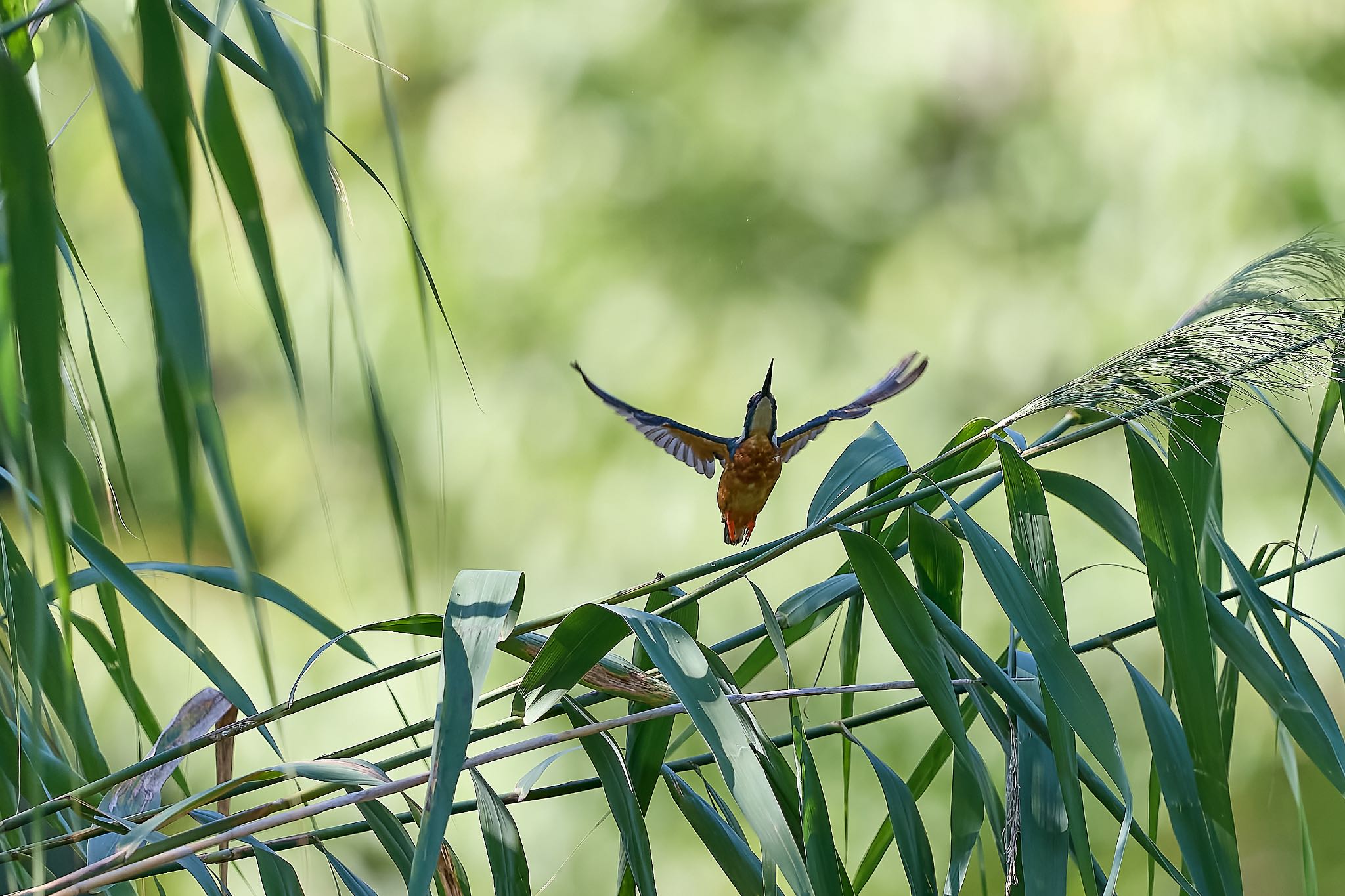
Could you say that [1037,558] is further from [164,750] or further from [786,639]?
[164,750]

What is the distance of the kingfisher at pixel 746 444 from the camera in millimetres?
1071

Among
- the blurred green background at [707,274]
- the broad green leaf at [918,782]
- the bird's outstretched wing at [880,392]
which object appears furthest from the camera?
the blurred green background at [707,274]

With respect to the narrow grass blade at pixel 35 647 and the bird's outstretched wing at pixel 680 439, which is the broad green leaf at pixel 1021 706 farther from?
the bird's outstretched wing at pixel 680 439

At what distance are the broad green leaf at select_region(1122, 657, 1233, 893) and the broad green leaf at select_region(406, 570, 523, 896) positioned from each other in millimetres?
287

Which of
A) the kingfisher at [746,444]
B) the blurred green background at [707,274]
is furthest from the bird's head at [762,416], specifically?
the blurred green background at [707,274]

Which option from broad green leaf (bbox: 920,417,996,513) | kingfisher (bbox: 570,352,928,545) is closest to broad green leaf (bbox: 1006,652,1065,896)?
broad green leaf (bbox: 920,417,996,513)

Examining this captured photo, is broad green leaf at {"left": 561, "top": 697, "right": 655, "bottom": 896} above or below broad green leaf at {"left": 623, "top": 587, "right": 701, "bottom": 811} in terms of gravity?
below

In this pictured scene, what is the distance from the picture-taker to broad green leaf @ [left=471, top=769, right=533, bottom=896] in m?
0.47

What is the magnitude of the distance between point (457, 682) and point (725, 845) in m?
0.23

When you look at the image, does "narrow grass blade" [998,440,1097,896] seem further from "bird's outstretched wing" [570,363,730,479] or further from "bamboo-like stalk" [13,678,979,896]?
"bird's outstretched wing" [570,363,730,479]

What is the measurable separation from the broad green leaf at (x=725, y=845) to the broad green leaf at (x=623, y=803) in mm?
56

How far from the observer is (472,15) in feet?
7.19

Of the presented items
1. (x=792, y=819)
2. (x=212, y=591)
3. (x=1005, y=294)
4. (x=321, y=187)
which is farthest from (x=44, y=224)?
(x=1005, y=294)

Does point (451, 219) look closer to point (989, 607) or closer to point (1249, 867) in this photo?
point (989, 607)
